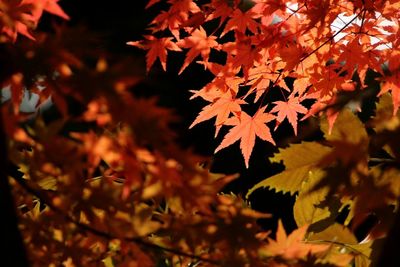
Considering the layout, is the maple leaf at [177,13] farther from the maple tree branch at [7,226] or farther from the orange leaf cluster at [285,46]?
the maple tree branch at [7,226]

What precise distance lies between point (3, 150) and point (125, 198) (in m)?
0.27

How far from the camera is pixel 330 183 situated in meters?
1.00

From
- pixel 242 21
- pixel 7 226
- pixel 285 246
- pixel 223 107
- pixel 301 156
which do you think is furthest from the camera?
pixel 223 107

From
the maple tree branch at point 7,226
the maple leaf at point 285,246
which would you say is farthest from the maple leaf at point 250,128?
the maple tree branch at point 7,226

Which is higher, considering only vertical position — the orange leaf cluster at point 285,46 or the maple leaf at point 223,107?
the orange leaf cluster at point 285,46

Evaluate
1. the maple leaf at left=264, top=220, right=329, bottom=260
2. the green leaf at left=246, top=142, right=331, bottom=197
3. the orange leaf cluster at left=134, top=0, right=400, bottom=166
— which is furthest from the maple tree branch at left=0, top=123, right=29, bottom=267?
Result: the orange leaf cluster at left=134, top=0, right=400, bottom=166

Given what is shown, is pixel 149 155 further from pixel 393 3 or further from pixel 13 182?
pixel 393 3

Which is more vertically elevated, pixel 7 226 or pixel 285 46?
pixel 7 226

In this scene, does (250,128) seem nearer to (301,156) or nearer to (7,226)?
(301,156)

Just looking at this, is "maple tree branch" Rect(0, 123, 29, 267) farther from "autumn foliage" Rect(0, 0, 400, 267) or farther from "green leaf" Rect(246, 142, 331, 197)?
"green leaf" Rect(246, 142, 331, 197)

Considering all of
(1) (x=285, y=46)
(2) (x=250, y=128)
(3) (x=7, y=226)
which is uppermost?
(3) (x=7, y=226)

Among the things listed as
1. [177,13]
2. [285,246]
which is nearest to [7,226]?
[285,246]

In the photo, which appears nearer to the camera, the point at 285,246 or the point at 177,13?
the point at 285,246

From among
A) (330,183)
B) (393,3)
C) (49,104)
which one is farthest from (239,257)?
(49,104)
